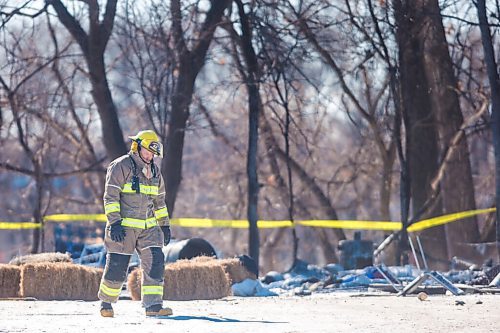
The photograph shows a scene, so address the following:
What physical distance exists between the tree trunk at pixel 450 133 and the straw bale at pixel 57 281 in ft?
41.1

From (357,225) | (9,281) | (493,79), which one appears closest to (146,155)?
(9,281)

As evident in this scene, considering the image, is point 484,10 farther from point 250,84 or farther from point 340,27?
point 340,27

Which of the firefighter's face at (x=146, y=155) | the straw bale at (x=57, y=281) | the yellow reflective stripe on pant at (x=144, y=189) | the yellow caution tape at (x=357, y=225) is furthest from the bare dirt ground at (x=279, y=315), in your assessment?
the yellow caution tape at (x=357, y=225)

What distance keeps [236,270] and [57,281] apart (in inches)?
111

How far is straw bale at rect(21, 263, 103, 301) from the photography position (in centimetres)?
1569

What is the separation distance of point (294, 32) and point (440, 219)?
500 centimetres

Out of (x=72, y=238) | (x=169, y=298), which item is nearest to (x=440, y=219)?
(x=72, y=238)

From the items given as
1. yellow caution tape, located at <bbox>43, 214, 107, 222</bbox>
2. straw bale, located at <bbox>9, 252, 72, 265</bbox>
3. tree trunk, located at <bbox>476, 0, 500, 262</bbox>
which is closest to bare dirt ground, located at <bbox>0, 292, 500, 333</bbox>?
straw bale, located at <bbox>9, 252, 72, 265</bbox>

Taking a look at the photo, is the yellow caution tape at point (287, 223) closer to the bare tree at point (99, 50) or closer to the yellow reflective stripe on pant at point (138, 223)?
the bare tree at point (99, 50)

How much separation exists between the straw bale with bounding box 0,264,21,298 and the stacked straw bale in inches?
58.9

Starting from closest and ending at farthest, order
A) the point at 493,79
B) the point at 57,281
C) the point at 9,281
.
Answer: the point at 57,281 → the point at 9,281 → the point at 493,79

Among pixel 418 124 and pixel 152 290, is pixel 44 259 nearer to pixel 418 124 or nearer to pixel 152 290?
pixel 152 290

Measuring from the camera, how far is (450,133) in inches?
1138

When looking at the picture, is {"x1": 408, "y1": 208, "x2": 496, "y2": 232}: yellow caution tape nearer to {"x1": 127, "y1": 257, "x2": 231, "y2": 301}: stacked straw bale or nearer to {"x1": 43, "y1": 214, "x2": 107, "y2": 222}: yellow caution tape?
{"x1": 43, "y1": 214, "x2": 107, "y2": 222}: yellow caution tape
